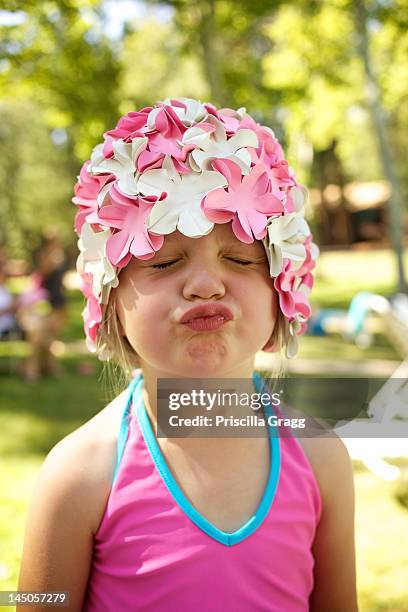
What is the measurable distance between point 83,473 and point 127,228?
23.3 inches

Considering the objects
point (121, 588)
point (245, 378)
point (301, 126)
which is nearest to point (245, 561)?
point (121, 588)

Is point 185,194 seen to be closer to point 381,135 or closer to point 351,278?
Result: point 381,135

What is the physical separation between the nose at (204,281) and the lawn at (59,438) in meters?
1.29

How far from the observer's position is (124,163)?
1.52 metres

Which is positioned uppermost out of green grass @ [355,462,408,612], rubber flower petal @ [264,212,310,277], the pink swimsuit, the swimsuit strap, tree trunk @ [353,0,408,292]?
tree trunk @ [353,0,408,292]

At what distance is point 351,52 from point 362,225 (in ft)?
111

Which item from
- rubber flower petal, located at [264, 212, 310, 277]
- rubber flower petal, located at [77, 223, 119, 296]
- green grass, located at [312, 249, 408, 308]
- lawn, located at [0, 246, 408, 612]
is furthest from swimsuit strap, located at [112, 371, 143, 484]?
green grass, located at [312, 249, 408, 308]

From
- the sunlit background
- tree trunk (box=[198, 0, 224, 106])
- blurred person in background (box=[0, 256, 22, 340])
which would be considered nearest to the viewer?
the sunlit background

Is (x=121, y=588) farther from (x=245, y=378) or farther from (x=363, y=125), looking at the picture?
(x=363, y=125)

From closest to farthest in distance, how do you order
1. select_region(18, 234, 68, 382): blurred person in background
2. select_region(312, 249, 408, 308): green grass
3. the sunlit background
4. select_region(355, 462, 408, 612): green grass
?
select_region(355, 462, 408, 612): green grass < the sunlit background < select_region(18, 234, 68, 382): blurred person in background < select_region(312, 249, 408, 308): green grass

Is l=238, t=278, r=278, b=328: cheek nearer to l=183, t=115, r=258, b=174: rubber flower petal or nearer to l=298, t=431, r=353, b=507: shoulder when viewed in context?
l=183, t=115, r=258, b=174: rubber flower petal

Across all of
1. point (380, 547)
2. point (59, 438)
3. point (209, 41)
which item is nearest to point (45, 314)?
point (59, 438)

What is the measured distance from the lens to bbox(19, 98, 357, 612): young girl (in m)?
1.46

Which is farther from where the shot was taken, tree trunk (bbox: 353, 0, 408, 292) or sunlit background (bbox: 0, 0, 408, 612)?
tree trunk (bbox: 353, 0, 408, 292)
